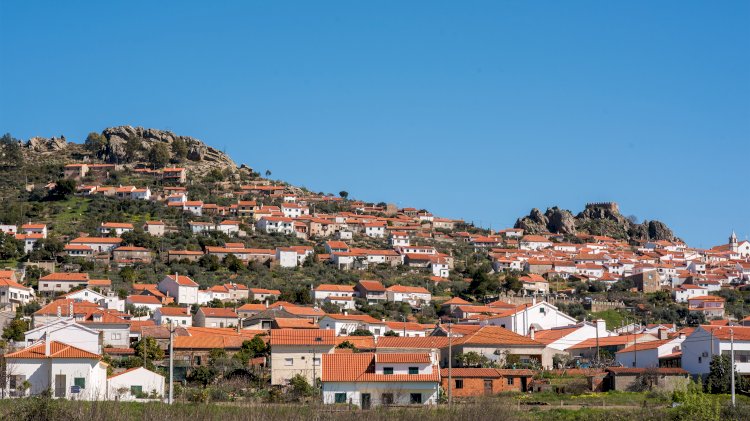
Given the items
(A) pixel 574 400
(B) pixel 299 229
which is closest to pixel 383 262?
(B) pixel 299 229

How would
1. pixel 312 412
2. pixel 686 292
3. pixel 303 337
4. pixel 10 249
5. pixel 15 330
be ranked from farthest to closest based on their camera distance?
1. pixel 686 292
2. pixel 10 249
3. pixel 15 330
4. pixel 303 337
5. pixel 312 412

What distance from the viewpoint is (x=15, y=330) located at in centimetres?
6644

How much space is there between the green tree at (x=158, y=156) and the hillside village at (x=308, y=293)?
0.20 meters

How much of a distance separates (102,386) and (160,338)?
20251 millimetres

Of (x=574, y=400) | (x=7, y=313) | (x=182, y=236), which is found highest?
(x=182, y=236)

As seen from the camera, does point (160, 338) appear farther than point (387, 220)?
No

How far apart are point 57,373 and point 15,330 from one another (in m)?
24.5

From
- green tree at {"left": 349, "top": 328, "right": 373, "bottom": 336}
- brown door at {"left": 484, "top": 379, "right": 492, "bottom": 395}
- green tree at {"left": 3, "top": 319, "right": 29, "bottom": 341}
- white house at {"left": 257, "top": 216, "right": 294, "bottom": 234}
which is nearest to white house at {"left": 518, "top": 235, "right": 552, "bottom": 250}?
white house at {"left": 257, "top": 216, "right": 294, "bottom": 234}

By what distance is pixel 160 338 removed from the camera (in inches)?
2516

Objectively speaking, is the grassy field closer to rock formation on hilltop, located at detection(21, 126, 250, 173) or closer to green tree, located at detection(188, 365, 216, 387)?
green tree, located at detection(188, 365, 216, 387)

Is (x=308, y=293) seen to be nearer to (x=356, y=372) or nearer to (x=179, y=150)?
(x=356, y=372)

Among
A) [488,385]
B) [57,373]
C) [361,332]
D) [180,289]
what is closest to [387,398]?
[488,385]

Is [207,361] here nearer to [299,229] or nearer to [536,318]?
[536,318]

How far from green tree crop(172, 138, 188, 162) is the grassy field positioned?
11885 centimetres
